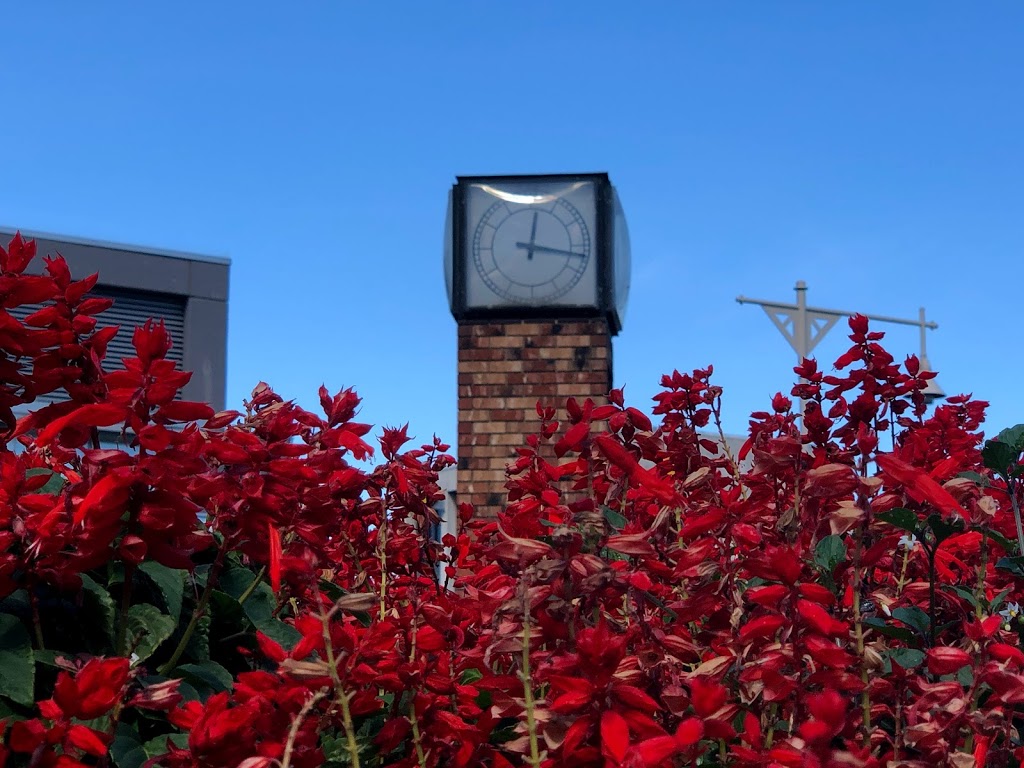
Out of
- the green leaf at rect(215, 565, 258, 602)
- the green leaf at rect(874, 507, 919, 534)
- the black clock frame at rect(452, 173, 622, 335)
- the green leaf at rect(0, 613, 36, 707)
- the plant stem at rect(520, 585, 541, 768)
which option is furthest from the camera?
the black clock frame at rect(452, 173, 622, 335)

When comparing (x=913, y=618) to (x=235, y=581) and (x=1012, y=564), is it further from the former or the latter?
(x=235, y=581)

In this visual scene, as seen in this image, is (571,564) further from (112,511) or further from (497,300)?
(497,300)

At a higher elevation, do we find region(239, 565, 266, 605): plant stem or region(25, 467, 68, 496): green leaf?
region(25, 467, 68, 496): green leaf

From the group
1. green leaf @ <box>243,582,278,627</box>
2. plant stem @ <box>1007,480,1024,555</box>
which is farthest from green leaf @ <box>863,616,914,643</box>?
green leaf @ <box>243,582,278,627</box>

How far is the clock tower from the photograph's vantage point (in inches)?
259

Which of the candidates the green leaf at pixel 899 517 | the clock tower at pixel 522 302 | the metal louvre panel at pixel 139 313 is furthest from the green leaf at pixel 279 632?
the metal louvre panel at pixel 139 313

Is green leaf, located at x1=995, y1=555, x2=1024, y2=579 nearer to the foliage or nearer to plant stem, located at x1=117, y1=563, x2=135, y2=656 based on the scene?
the foliage

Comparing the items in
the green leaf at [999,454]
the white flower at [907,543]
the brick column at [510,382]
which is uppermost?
the brick column at [510,382]

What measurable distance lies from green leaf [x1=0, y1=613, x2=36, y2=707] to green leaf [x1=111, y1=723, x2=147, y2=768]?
115mm

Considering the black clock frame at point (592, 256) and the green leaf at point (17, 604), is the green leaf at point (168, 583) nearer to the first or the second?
the green leaf at point (17, 604)

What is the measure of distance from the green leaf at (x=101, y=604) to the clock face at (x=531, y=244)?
16.9 feet

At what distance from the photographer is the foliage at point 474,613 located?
1.09m

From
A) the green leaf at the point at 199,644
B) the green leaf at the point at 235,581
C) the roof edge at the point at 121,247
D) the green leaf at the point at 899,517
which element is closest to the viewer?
the green leaf at the point at 899,517

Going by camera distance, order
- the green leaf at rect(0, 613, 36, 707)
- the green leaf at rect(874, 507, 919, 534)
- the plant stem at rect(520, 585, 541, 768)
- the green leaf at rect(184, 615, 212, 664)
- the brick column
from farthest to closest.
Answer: the brick column, the green leaf at rect(184, 615, 212, 664), the green leaf at rect(0, 613, 36, 707), the green leaf at rect(874, 507, 919, 534), the plant stem at rect(520, 585, 541, 768)
